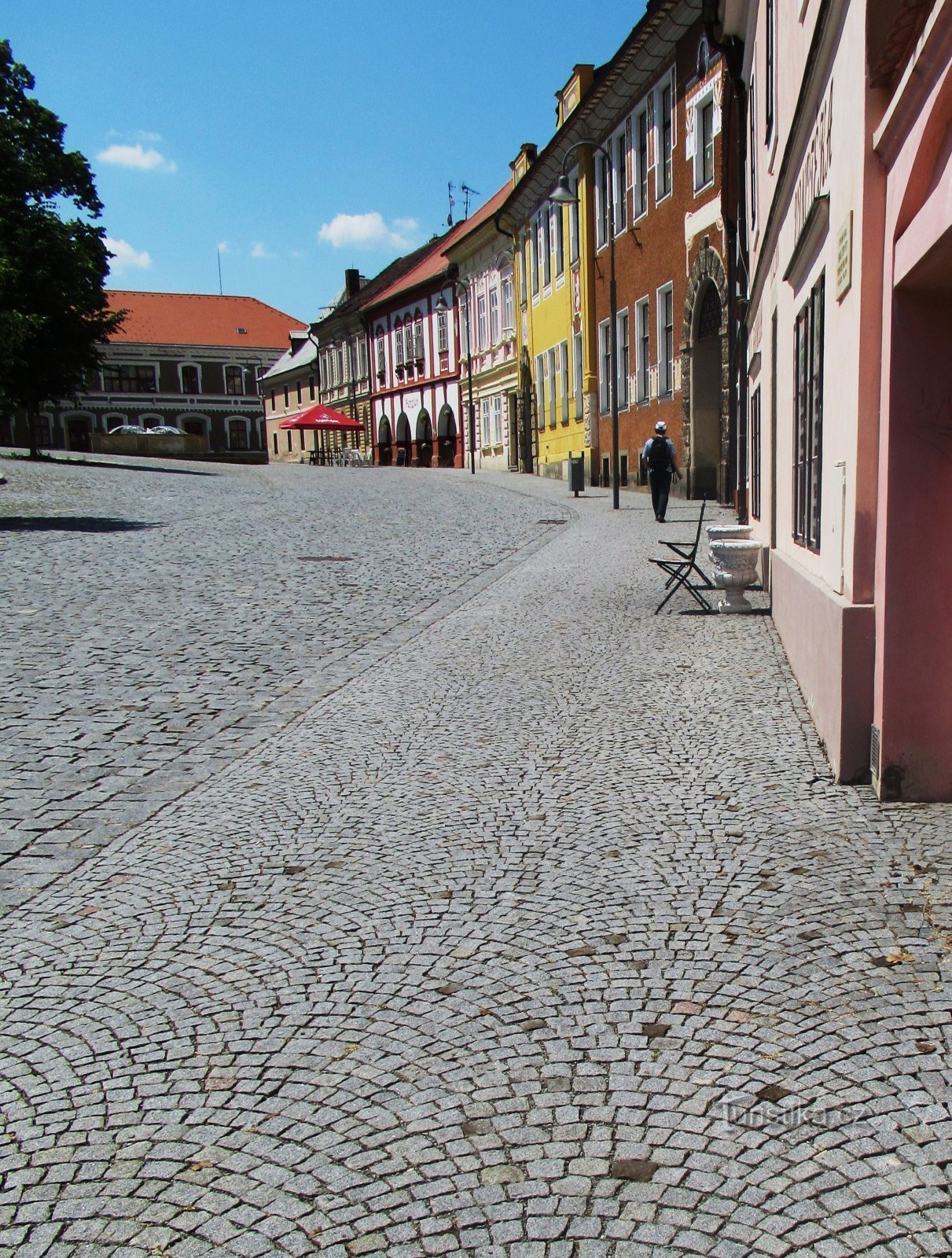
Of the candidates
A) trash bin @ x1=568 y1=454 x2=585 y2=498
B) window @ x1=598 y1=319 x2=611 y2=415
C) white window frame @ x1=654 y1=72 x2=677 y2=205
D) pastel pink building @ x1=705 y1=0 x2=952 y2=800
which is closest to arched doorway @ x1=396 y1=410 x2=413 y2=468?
window @ x1=598 y1=319 x2=611 y2=415

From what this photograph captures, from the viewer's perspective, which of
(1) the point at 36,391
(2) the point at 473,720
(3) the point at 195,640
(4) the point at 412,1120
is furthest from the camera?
(1) the point at 36,391

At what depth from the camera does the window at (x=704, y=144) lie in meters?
23.9

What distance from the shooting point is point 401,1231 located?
242 centimetres

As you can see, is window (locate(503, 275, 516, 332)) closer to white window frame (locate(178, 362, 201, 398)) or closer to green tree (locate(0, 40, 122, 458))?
green tree (locate(0, 40, 122, 458))

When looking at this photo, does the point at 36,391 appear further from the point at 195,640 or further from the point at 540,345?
the point at 195,640

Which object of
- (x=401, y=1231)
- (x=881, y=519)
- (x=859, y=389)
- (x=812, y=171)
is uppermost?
(x=812, y=171)

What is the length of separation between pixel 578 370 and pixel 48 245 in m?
17.3

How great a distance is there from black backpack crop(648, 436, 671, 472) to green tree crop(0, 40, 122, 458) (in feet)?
73.2

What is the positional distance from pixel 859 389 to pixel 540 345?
1406 inches

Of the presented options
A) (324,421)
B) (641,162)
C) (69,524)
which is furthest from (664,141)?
(324,421)

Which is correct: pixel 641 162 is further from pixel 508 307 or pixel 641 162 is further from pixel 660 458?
pixel 508 307

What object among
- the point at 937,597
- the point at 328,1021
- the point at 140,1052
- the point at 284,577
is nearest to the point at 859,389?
the point at 937,597

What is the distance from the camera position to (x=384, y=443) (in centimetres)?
6347

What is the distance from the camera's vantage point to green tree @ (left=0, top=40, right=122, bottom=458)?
36375mm
